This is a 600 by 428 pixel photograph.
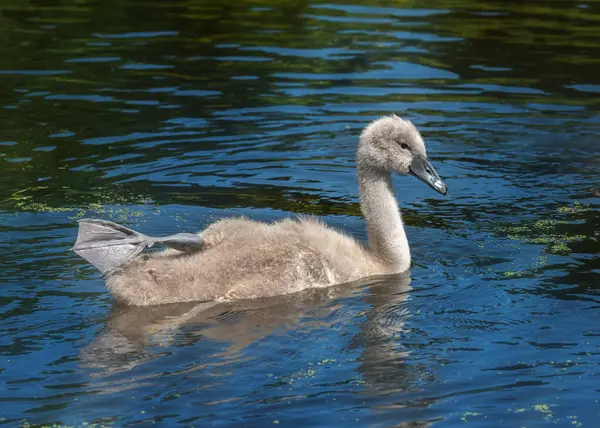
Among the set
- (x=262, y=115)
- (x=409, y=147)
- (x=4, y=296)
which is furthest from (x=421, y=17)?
(x=4, y=296)

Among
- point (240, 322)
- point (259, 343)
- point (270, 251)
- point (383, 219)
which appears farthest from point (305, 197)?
point (259, 343)

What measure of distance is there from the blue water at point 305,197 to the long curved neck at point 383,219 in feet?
0.91

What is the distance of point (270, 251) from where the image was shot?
9.11 meters

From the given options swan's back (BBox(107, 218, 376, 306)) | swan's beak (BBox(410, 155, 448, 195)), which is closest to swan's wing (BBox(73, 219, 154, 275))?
swan's back (BBox(107, 218, 376, 306))

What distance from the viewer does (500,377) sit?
7551 millimetres

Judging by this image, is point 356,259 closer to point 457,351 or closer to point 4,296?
point 457,351

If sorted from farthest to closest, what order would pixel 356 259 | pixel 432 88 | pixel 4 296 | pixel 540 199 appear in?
1. pixel 432 88
2. pixel 540 199
3. pixel 356 259
4. pixel 4 296

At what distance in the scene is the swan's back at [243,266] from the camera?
8.81 metres

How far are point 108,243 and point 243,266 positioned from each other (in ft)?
3.42

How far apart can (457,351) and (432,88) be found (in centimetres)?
839

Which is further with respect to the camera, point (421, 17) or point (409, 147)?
point (421, 17)

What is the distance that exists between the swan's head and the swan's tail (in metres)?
1.92

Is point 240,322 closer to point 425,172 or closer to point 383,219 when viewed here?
point 383,219

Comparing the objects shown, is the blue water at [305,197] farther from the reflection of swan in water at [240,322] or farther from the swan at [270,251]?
the swan at [270,251]
